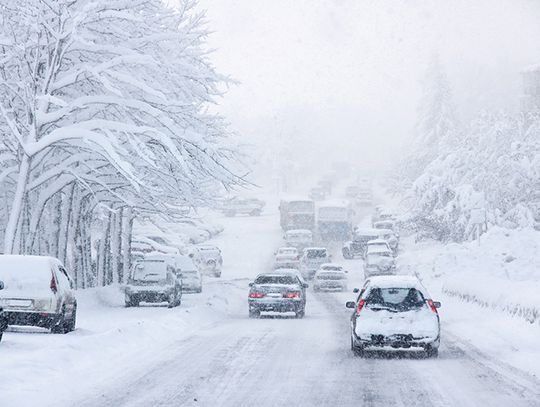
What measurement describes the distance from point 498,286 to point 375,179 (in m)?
134

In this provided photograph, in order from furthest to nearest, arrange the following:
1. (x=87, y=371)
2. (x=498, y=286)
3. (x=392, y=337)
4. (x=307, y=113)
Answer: (x=307, y=113) → (x=498, y=286) → (x=392, y=337) → (x=87, y=371)

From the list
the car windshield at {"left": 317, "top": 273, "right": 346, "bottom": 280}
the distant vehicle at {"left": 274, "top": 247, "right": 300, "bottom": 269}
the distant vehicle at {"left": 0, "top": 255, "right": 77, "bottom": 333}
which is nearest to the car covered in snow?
the distant vehicle at {"left": 274, "top": 247, "right": 300, "bottom": 269}

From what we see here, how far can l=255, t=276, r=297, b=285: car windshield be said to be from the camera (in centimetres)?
3406

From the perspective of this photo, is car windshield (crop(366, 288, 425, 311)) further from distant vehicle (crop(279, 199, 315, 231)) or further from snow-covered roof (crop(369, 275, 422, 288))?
distant vehicle (crop(279, 199, 315, 231))

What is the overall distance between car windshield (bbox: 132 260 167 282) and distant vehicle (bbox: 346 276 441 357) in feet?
54.8

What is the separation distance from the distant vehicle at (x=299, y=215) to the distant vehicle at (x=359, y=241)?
11.2 meters

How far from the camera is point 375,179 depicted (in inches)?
6604

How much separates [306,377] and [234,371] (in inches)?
51.4

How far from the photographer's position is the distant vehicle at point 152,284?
36.0 metres

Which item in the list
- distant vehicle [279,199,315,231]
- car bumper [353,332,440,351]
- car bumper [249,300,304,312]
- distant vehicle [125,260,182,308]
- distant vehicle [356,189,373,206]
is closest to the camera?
car bumper [353,332,440,351]

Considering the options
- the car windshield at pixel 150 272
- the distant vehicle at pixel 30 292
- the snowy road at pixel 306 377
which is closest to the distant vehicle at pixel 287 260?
the car windshield at pixel 150 272

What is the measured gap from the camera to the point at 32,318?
2177 centimetres

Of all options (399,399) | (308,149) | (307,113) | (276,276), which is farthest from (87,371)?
(307,113)

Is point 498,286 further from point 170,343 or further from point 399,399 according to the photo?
point 399,399
